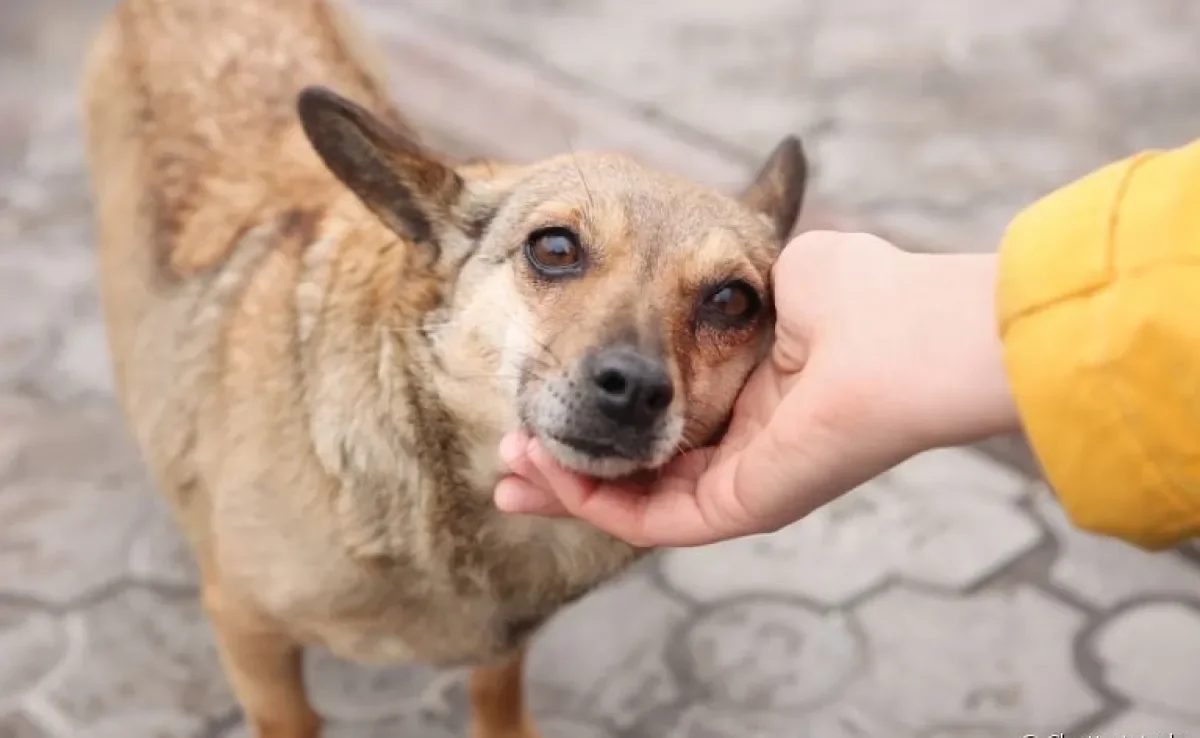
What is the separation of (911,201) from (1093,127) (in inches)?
27.5

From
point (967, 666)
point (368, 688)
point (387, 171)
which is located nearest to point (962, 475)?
point (967, 666)

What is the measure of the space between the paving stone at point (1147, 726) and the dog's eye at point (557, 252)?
4.56ft

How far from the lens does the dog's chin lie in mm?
1423

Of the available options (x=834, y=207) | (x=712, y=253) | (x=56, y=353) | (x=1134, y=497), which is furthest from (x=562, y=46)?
(x=1134, y=497)

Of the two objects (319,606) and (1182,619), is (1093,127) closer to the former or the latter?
(1182,619)

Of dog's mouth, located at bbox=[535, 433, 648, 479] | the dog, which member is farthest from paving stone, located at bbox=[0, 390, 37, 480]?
dog's mouth, located at bbox=[535, 433, 648, 479]

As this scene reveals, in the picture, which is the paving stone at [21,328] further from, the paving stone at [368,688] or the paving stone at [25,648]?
the paving stone at [368,688]

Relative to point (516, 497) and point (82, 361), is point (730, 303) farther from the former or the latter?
point (82, 361)

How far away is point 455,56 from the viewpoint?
12.5 feet

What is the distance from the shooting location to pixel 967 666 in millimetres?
2348

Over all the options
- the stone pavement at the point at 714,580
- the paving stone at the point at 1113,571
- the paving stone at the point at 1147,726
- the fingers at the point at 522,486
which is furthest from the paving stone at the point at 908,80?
the fingers at the point at 522,486

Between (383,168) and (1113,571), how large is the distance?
5.66 ft

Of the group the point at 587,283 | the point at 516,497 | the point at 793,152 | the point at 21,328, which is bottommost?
the point at 21,328

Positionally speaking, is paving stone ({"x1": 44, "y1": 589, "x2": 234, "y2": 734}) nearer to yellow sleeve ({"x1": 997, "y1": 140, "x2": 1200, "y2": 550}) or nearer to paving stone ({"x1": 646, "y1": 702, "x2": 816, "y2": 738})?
paving stone ({"x1": 646, "y1": 702, "x2": 816, "y2": 738})
